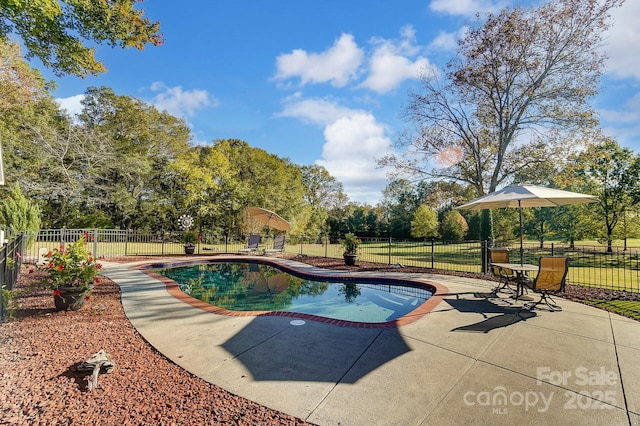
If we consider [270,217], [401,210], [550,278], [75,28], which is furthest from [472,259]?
[401,210]

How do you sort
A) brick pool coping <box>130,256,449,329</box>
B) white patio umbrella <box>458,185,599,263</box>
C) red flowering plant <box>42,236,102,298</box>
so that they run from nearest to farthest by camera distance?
brick pool coping <box>130,256,449,329</box> → red flowering plant <box>42,236,102,298</box> → white patio umbrella <box>458,185,599,263</box>

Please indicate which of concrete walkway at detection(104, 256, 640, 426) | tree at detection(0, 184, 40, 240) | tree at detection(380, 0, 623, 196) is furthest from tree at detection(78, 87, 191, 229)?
concrete walkway at detection(104, 256, 640, 426)

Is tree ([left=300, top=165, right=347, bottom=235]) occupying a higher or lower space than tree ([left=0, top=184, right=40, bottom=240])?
higher

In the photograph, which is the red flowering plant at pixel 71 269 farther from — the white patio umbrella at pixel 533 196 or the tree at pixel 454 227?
the tree at pixel 454 227

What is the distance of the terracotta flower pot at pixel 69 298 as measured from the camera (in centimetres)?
490

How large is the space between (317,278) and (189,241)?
940cm

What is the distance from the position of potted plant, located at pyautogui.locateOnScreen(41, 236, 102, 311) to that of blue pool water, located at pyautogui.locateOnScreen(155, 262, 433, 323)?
102 inches

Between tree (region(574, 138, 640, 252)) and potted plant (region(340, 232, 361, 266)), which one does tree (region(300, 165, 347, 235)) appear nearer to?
potted plant (region(340, 232, 361, 266))

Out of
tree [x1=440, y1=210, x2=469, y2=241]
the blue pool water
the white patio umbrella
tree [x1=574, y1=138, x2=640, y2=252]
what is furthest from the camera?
tree [x1=440, y1=210, x2=469, y2=241]

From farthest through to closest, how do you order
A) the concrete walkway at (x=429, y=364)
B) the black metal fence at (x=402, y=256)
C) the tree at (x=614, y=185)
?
the tree at (x=614, y=185)
the black metal fence at (x=402, y=256)
the concrete walkway at (x=429, y=364)

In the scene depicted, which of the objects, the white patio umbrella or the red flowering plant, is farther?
the white patio umbrella

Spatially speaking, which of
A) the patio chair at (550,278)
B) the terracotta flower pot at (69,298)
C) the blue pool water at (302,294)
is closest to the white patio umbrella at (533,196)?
the patio chair at (550,278)

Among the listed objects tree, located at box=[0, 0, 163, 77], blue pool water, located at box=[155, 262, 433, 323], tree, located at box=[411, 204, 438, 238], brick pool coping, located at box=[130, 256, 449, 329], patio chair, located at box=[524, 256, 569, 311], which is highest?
tree, located at box=[0, 0, 163, 77]

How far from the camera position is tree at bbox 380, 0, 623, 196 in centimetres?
951
